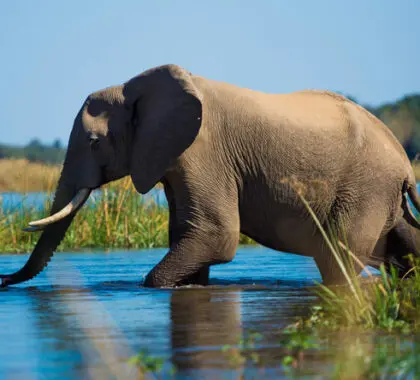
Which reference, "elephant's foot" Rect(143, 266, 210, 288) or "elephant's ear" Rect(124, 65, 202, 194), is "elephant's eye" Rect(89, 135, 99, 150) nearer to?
"elephant's ear" Rect(124, 65, 202, 194)

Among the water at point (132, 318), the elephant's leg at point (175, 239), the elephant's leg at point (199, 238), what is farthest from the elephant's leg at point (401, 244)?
the elephant's leg at point (175, 239)

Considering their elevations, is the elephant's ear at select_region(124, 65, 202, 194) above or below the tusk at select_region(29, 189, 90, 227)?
above

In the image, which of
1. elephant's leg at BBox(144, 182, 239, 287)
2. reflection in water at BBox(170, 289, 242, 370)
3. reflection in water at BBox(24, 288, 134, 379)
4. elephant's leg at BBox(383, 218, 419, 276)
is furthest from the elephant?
reflection in water at BBox(24, 288, 134, 379)

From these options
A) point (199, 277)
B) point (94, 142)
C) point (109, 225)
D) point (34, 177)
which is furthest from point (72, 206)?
point (34, 177)

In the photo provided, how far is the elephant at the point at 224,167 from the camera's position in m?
9.73

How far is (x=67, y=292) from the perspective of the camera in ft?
31.5

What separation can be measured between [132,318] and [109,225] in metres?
7.75

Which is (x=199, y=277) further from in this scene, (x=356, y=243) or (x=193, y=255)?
(x=356, y=243)

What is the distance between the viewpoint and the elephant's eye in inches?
393

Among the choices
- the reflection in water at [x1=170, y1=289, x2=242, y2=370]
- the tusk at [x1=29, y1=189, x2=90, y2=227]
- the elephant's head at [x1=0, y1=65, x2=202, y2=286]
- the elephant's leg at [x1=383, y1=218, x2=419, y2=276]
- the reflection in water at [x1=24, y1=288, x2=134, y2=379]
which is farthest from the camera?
the elephant's leg at [x1=383, y1=218, x2=419, y2=276]

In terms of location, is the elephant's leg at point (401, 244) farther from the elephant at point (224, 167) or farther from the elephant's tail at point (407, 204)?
the elephant at point (224, 167)

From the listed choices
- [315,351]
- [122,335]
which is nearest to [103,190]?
[122,335]

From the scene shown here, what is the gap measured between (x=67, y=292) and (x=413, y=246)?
3.50 meters

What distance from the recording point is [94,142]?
10008 mm
